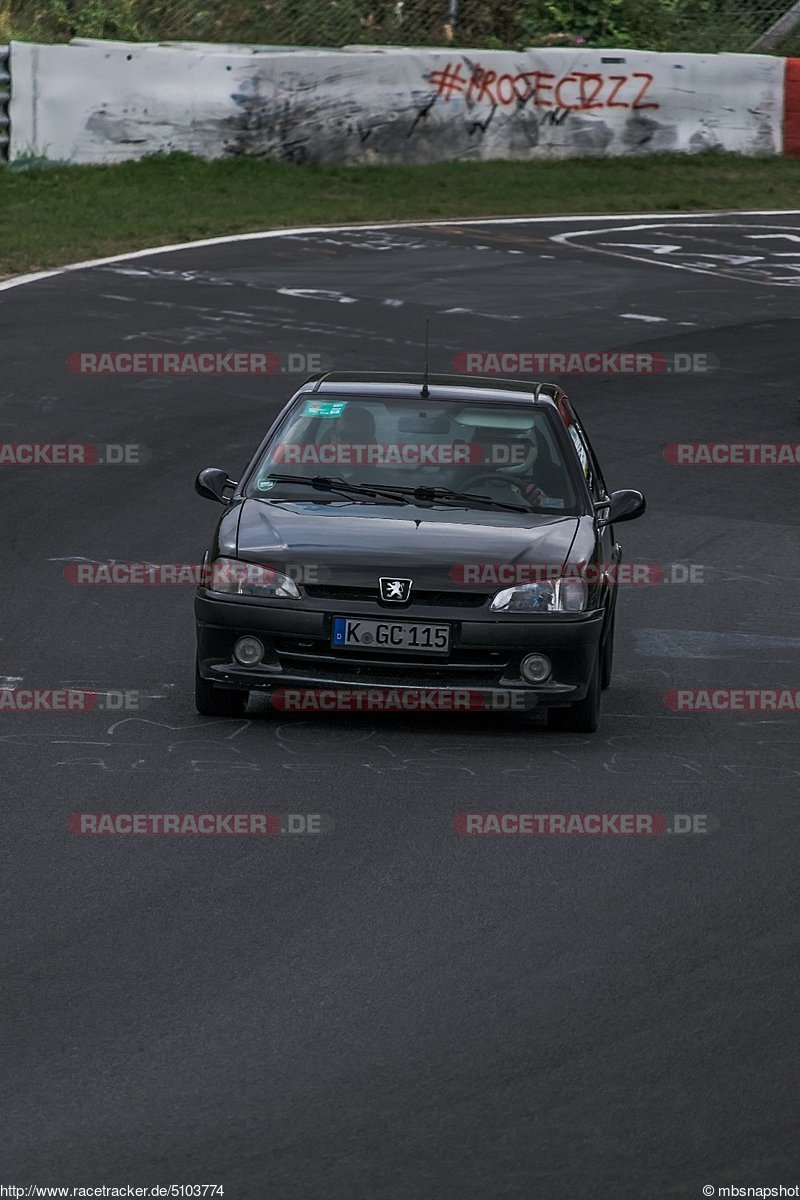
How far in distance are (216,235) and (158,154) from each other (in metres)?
3.74

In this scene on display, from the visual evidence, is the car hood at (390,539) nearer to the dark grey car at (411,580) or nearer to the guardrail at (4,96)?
the dark grey car at (411,580)

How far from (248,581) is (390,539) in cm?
67

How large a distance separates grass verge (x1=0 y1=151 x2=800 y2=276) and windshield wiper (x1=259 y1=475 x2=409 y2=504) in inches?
546

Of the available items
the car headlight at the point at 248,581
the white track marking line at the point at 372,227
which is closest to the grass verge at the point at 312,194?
the white track marking line at the point at 372,227

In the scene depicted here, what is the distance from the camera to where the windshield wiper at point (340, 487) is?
9516mm

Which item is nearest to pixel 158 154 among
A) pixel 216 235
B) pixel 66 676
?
pixel 216 235

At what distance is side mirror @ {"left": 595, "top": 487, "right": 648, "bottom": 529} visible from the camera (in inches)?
381

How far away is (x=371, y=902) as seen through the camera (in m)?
6.56

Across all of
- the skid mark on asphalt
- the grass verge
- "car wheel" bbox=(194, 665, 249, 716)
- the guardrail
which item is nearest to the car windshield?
"car wheel" bbox=(194, 665, 249, 716)

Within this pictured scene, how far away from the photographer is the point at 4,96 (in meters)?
27.0

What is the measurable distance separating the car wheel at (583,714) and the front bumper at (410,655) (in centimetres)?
12

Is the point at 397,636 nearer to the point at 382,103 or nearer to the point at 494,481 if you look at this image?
the point at 494,481

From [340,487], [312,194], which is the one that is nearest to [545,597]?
[340,487]

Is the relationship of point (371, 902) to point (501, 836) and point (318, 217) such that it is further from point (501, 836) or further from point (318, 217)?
point (318, 217)
